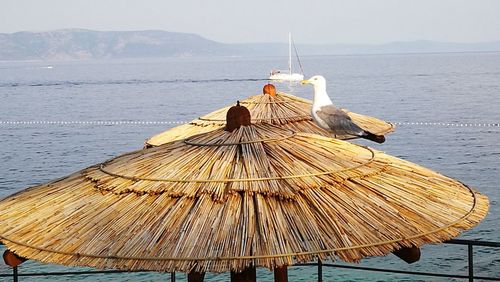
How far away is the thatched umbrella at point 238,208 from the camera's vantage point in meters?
3.03

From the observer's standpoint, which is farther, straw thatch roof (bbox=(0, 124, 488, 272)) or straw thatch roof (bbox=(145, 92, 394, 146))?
straw thatch roof (bbox=(145, 92, 394, 146))

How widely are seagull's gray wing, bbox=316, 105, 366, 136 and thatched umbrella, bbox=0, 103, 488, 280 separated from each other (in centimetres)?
336

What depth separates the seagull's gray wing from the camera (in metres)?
7.21

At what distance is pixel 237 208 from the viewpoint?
126 inches

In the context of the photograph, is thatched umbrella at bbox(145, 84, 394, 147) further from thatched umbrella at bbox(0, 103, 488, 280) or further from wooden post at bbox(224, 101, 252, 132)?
thatched umbrella at bbox(0, 103, 488, 280)

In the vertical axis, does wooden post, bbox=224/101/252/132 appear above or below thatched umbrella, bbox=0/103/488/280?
above

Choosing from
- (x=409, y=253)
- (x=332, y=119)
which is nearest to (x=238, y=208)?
(x=409, y=253)

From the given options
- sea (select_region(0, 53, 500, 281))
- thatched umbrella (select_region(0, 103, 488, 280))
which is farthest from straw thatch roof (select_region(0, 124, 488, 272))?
sea (select_region(0, 53, 500, 281))

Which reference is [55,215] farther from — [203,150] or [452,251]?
[452,251]

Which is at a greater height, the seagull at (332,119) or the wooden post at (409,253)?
the seagull at (332,119)

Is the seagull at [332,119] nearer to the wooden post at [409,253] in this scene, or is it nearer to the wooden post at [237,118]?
the wooden post at [237,118]

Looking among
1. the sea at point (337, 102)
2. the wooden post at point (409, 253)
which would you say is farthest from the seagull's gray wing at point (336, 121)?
the sea at point (337, 102)

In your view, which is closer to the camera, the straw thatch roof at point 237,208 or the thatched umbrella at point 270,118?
the straw thatch roof at point 237,208

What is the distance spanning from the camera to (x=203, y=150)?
3.67 m
